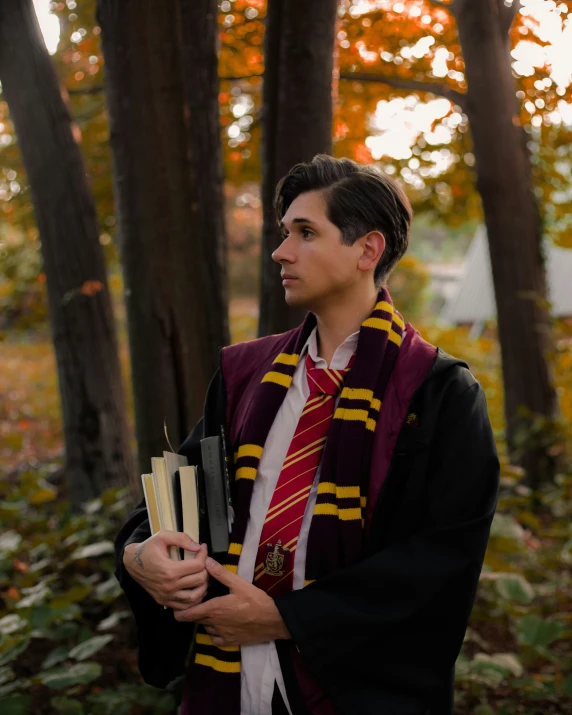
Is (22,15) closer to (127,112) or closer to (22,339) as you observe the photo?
(127,112)

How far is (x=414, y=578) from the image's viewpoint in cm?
180

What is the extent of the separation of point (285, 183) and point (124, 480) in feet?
12.9

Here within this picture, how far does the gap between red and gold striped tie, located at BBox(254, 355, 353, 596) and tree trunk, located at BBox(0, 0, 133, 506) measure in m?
3.31

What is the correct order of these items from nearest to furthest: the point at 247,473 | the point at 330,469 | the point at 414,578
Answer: the point at 414,578 → the point at 330,469 → the point at 247,473

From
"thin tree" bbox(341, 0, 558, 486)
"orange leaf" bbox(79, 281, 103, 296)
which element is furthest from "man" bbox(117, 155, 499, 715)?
"thin tree" bbox(341, 0, 558, 486)

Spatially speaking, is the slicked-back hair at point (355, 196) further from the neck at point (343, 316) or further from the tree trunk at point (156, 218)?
the tree trunk at point (156, 218)

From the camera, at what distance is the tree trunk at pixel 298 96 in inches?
136

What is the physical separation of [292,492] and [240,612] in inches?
12.4

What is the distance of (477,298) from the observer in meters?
28.6

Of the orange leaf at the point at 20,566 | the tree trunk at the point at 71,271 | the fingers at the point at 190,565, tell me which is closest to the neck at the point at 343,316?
the fingers at the point at 190,565

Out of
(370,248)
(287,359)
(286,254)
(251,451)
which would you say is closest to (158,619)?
(251,451)

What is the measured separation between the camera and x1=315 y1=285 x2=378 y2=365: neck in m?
2.08

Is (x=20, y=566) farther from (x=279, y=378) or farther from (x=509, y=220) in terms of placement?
(x=509, y=220)

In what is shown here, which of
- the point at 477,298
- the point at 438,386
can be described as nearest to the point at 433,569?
the point at 438,386
